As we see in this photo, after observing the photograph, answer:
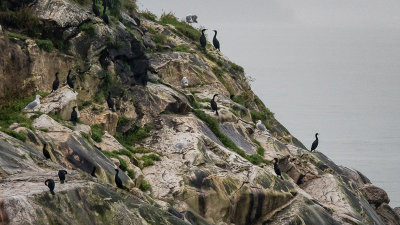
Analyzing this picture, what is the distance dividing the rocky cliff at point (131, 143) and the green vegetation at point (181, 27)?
5.88 metres

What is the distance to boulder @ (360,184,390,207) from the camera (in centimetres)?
5253

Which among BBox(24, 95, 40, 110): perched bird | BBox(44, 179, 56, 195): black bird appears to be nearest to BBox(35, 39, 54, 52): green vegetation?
BBox(24, 95, 40, 110): perched bird

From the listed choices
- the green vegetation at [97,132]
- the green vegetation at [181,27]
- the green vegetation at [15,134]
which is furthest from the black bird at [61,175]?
the green vegetation at [181,27]

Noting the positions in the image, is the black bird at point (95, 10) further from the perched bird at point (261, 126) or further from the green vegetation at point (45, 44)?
the perched bird at point (261, 126)

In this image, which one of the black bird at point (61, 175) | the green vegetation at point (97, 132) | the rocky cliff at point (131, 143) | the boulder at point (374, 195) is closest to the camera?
the black bird at point (61, 175)

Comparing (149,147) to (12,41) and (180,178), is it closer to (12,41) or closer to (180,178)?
(180,178)

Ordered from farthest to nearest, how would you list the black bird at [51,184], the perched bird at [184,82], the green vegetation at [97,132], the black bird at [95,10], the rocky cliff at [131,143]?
the perched bird at [184,82] < the black bird at [95,10] < the green vegetation at [97,132] < the rocky cliff at [131,143] < the black bird at [51,184]

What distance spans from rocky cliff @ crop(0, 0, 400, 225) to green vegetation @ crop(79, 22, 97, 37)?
7 cm

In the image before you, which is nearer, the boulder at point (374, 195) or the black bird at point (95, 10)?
the black bird at point (95, 10)

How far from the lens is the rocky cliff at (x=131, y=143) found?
29.7 metres

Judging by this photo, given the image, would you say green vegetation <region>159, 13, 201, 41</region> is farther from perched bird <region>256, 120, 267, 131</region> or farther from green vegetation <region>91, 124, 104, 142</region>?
green vegetation <region>91, 124, 104, 142</region>

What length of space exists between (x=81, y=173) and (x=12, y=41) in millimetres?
10798

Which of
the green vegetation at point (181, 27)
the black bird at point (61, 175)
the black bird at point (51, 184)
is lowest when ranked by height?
the black bird at point (51, 184)


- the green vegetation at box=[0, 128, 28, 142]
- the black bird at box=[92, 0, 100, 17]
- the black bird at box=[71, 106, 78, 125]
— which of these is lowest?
the green vegetation at box=[0, 128, 28, 142]
